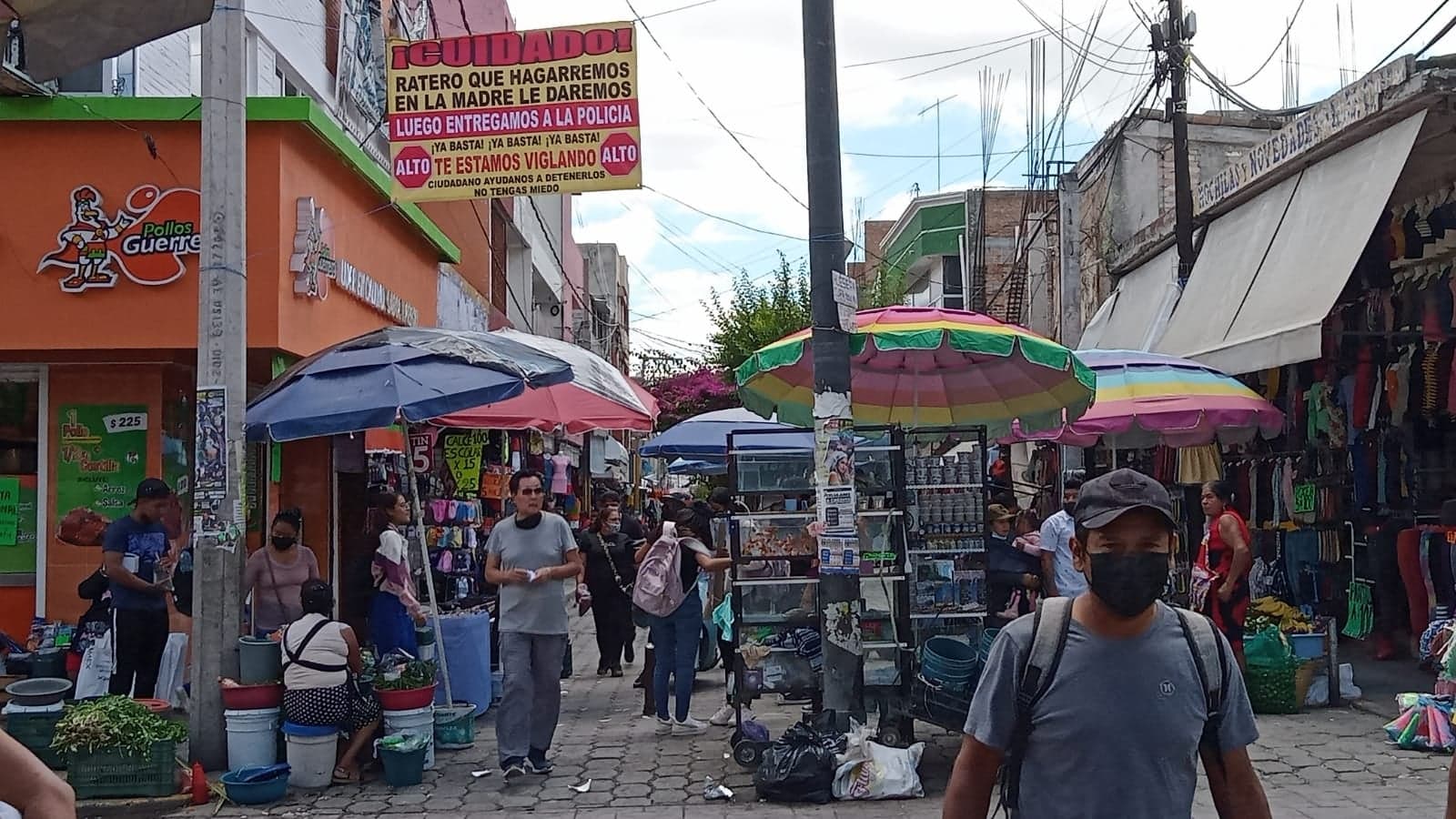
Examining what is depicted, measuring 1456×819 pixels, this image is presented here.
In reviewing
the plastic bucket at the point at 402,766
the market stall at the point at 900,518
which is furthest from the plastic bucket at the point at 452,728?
the market stall at the point at 900,518

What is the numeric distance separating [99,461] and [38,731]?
9.80 feet

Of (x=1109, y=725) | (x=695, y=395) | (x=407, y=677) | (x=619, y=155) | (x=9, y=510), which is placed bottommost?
(x=407, y=677)

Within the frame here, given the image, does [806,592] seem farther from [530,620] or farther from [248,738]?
[248,738]

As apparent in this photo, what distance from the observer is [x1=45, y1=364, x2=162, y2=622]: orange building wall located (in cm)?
1049

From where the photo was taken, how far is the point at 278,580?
29.1ft

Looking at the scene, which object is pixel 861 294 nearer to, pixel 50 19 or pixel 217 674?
pixel 217 674

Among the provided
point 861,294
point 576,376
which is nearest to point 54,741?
point 576,376

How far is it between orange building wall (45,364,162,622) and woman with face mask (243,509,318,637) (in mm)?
2299

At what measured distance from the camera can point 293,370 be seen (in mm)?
9133

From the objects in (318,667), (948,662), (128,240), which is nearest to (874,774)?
(948,662)

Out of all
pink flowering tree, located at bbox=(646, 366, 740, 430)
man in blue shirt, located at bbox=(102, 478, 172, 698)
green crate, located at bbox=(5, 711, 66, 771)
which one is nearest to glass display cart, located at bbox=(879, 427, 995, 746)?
man in blue shirt, located at bbox=(102, 478, 172, 698)

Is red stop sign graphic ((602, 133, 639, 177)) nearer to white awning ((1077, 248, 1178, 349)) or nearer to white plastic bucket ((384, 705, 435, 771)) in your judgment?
white plastic bucket ((384, 705, 435, 771))

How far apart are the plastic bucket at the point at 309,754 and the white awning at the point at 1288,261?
813 cm

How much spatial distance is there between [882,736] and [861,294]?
29.2 metres
